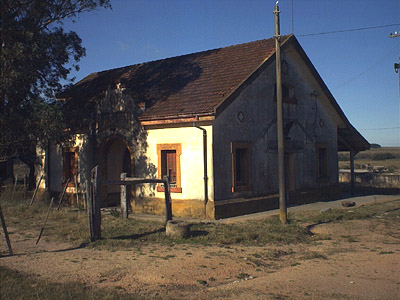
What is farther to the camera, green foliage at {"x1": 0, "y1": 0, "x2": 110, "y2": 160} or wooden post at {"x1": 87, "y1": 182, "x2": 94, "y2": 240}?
green foliage at {"x1": 0, "y1": 0, "x2": 110, "y2": 160}

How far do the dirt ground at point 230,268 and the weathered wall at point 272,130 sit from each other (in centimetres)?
505

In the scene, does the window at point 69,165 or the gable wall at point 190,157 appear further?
the window at point 69,165

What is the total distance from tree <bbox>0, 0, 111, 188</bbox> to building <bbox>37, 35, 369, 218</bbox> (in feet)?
5.24

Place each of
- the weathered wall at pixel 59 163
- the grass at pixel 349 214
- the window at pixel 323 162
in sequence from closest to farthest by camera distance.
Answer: the grass at pixel 349 214, the weathered wall at pixel 59 163, the window at pixel 323 162

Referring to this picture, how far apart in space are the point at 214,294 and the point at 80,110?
1227 cm

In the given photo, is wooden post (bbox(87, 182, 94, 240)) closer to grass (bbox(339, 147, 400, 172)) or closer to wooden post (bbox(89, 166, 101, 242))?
wooden post (bbox(89, 166, 101, 242))

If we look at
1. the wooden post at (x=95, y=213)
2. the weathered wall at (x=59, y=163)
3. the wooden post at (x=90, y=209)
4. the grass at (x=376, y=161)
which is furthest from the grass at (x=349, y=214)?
the grass at (x=376, y=161)

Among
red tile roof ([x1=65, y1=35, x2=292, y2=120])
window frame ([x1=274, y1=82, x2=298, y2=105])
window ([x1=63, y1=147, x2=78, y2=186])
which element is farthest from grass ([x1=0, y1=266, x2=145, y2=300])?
window frame ([x1=274, y1=82, x2=298, y2=105])

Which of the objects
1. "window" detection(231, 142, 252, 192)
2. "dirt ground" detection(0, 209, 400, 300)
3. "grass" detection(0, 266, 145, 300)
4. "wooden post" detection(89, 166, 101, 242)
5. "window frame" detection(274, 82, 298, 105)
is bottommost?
"dirt ground" detection(0, 209, 400, 300)

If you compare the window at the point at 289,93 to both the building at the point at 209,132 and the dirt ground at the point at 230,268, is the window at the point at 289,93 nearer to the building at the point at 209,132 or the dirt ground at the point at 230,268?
the building at the point at 209,132

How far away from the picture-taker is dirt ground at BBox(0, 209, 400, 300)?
6988 mm

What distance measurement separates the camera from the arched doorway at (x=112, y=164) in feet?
60.2

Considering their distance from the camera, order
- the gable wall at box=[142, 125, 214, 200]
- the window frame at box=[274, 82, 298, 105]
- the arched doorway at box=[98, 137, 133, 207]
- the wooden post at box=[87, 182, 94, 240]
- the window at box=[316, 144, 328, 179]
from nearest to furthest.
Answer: the wooden post at box=[87, 182, 94, 240] → the gable wall at box=[142, 125, 214, 200] → the arched doorway at box=[98, 137, 133, 207] → the window frame at box=[274, 82, 298, 105] → the window at box=[316, 144, 328, 179]

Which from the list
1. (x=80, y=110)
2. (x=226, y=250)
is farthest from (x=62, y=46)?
(x=226, y=250)
